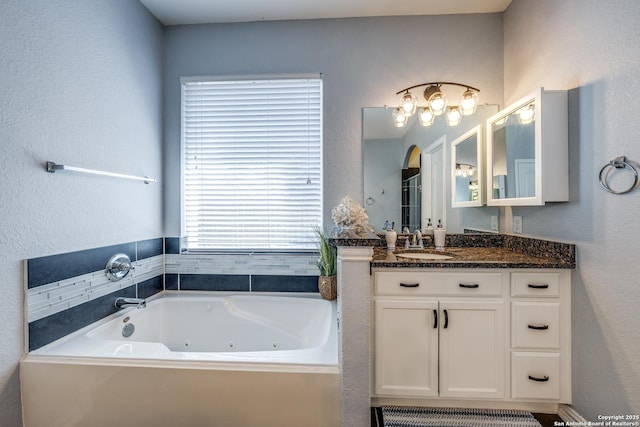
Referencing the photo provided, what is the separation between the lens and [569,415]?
1.53m

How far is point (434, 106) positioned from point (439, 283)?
1265 millimetres

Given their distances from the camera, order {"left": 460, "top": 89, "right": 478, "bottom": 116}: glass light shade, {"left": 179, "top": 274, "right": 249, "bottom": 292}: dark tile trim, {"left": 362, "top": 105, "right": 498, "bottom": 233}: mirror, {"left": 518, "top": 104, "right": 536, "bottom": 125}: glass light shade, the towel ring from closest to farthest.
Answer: the towel ring
{"left": 518, "top": 104, "right": 536, "bottom": 125}: glass light shade
{"left": 460, "top": 89, "right": 478, "bottom": 116}: glass light shade
{"left": 362, "top": 105, "right": 498, "bottom": 233}: mirror
{"left": 179, "top": 274, "right": 249, "bottom": 292}: dark tile trim

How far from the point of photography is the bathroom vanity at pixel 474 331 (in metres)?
1.53

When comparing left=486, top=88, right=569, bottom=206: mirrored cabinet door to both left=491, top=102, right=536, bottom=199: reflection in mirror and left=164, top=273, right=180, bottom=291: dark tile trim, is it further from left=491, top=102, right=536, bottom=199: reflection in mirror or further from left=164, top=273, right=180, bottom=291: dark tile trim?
left=164, top=273, right=180, bottom=291: dark tile trim

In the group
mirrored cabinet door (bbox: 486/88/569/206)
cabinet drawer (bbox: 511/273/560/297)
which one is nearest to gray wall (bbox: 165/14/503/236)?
mirrored cabinet door (bbox: 486/88/569/206)

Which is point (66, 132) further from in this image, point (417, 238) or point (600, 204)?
point (600, 204)

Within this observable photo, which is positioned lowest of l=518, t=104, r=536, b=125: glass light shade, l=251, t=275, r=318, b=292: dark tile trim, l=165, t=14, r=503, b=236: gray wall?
l=251, t=275, r=318, b=292: dark tile trim

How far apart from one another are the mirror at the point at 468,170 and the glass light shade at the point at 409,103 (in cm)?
40

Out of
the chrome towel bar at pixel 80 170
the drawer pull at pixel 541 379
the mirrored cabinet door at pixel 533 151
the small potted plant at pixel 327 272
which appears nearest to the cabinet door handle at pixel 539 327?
the drawer pull at pixel 541 379

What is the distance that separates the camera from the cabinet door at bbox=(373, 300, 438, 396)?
61.7 inches

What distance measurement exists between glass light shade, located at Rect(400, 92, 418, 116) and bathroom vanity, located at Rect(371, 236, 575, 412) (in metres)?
1.15

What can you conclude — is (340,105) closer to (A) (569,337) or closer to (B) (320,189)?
(B) (320,189)

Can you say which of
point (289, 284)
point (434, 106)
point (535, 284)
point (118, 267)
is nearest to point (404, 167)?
point (434, 106)

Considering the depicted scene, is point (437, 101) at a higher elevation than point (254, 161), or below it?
higher
